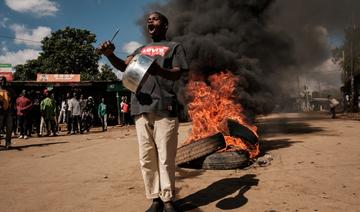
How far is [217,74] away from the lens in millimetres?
8195

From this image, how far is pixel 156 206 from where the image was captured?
358 cm

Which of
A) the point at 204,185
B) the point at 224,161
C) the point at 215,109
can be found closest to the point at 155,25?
the point at 204,185

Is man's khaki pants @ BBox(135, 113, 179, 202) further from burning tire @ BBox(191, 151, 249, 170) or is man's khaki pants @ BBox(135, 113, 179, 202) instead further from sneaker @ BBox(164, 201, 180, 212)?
burning tire @ BBox(191, 151, 249, 170)

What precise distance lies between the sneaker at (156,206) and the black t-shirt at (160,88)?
92cm

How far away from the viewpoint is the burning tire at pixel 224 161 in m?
5.71

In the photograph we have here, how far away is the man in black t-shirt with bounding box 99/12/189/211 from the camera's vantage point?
3.49 metres

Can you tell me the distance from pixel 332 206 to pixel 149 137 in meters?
2.06

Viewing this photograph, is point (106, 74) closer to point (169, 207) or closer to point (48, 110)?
point (48, 110)

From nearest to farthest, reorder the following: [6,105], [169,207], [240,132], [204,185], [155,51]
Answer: [169,207] → [155,51] → [204,185] → [240,132] → [6,105]

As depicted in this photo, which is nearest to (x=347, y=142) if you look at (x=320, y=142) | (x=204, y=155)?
(x=320, y=142)

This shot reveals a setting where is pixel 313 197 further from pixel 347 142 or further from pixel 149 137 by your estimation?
pixel 347 142

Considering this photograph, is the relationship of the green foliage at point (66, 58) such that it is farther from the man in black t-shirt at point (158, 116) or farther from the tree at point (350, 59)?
the man in black t-shirt at point (158, 116)

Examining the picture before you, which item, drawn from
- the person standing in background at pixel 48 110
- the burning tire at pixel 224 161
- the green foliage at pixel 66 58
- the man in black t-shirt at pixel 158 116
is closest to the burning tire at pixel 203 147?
the burning tire at pixel 224 161

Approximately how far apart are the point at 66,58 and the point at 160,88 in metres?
45.9
